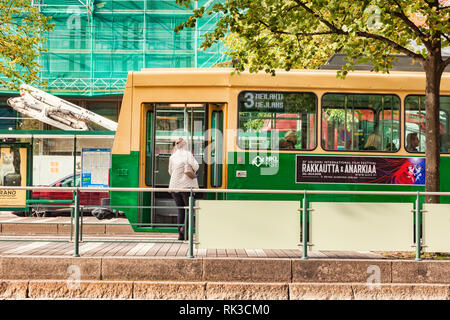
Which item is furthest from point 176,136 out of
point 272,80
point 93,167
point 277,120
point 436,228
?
point 93,167

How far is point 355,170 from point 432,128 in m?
2.28

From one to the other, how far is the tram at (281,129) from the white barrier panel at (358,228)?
323cm

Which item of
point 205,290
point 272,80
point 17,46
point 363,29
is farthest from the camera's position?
point 17,46

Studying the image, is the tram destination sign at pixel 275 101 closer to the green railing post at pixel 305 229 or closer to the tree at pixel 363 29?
the tree at pixel 363 29

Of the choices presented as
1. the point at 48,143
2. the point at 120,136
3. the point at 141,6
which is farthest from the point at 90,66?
the point at 120,136

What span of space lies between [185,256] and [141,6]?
81.1ft

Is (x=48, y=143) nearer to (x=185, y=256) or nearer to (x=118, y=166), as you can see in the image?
(x=118, y=166)

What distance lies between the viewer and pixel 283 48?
11.0m

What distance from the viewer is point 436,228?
8.34 metres

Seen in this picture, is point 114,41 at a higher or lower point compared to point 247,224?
higher

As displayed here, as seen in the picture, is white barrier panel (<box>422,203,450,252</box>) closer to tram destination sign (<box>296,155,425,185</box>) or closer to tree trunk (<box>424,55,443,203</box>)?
tree trunk (<box>424,55,443,203</box>)

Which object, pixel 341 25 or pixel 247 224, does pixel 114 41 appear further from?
pixel 247 224

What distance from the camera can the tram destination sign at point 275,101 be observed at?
11.7m

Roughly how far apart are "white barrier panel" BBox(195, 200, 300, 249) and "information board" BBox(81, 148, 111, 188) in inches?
369
